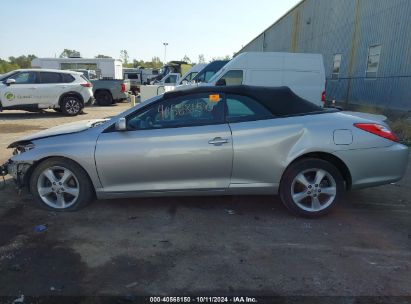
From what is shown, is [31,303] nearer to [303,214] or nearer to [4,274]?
[4,274]

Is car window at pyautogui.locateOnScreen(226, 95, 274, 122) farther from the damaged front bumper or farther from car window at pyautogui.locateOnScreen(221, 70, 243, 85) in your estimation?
car window at pyautogui.locateOnScreen(221, 70, 243, 85)

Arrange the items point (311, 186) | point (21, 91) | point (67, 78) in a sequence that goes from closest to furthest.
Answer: point (311, 186), point (21, 91), point (67, 78)

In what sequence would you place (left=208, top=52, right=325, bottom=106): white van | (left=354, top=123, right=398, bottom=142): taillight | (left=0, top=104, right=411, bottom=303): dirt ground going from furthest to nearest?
(left=208, top=52, right=325, bottom=106): white van → (left=354, top=123, right=398, bottom=142): taillight → (left=0, top=104, right=411, bottom=303): dirt ground

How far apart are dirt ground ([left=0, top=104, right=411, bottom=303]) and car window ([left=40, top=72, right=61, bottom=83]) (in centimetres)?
1019

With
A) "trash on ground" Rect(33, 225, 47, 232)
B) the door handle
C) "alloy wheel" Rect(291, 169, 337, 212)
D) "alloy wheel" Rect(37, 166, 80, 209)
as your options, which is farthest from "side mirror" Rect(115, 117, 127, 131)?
"alloy wheel" Rect(291, 169, 337, 212)

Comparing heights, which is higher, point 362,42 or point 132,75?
point 362,42

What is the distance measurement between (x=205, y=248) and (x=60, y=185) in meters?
1.96

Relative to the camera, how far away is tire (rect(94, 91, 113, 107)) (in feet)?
66.0

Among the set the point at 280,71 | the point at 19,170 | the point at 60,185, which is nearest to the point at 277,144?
the point at 60,185

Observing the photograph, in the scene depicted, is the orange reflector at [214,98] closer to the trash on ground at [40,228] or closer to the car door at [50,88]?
the trash on ground at [40,228]

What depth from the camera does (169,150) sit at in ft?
13.3

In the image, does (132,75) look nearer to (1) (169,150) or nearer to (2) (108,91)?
(2) (108,91)

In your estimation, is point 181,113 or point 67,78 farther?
point 67,78

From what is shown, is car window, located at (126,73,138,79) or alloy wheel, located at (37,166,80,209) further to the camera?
car window, located at (126,73,138,79)
